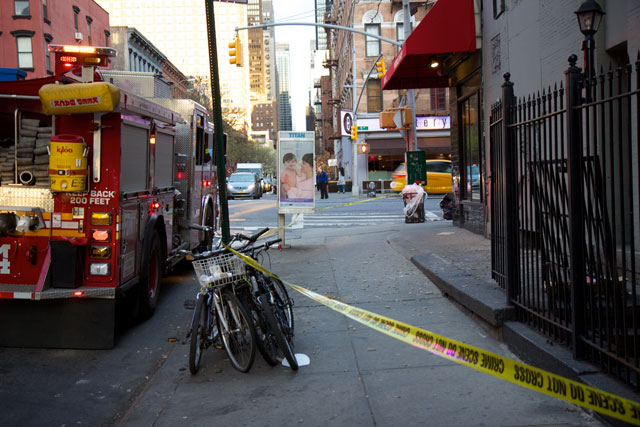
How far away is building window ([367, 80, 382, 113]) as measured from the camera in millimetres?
48469

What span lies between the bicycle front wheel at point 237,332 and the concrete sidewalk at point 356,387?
0.15m

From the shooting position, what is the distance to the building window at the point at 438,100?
1817 inches

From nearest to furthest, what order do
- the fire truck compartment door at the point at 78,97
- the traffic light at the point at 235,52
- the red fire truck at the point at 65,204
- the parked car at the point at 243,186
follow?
the fire truck compartment door at the point at 78,97 → the red fire truck at the point at 65,204 → the traffic light at the point at 235,52 → the parked car at the point at 243,186

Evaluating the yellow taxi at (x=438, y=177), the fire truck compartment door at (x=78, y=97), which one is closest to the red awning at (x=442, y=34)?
the fire truck compartment door at (x=78, y=97)

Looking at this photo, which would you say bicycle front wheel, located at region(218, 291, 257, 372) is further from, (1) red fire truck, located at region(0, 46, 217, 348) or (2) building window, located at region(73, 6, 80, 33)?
(2) building window, located at region(73, 6, 80, 33)

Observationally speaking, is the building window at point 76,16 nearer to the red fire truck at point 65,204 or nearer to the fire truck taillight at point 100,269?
the red fire truck at point 65,204

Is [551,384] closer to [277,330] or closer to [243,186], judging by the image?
[277,330]

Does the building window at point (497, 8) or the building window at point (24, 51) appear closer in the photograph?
the building window at point (497, 8)

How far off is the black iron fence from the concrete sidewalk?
1.79ft

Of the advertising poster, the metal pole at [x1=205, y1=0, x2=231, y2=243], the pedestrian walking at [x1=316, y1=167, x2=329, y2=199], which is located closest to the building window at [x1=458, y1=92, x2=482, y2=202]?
the advertising poster

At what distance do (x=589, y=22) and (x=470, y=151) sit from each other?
23.2ft

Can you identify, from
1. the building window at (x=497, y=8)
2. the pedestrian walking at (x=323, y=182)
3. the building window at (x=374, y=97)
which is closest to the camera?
the building window at (x=497, y=8)

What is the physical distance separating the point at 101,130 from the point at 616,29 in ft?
19.1

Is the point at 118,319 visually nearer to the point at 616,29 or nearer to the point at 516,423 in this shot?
the point at 516,423
